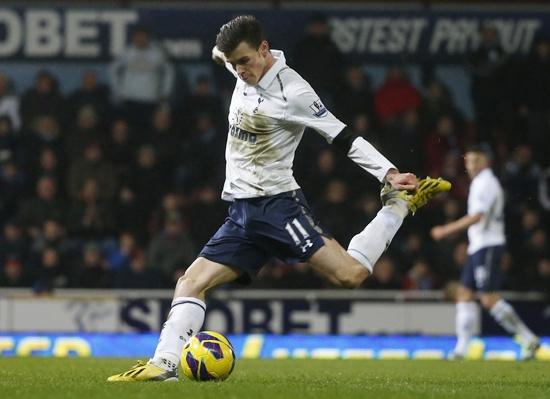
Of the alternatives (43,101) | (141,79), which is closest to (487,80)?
(141,79)

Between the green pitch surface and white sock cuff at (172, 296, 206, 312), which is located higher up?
white sock cuff at (172, 296, 206, 312)

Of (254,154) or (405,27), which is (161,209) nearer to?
(405,27)

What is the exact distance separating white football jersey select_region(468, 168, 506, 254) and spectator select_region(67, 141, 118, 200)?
19.9 ft

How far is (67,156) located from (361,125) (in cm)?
415

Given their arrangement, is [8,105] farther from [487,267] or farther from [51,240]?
[487,267]

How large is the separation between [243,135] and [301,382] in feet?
5.48

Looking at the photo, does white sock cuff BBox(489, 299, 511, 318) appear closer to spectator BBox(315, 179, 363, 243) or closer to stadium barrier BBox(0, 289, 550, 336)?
stadium barrier BBox(0, 289, 550, 336)

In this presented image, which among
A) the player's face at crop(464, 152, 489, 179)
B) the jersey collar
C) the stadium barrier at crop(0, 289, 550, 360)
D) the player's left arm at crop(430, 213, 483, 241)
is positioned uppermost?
the jersey collar

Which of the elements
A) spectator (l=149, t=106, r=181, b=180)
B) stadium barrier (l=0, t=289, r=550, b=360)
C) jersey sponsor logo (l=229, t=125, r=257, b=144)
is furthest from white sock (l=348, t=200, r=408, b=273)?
spectator (l=149, t=106, r=181, b=180)

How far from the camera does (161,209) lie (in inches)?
712

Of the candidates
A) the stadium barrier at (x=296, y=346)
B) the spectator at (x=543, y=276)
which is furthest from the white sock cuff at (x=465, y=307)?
the spectator at (x=543, y=276)

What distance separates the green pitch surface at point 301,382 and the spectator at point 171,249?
495 centimetres

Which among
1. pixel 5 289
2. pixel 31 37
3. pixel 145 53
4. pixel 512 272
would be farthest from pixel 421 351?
pixel 31 37

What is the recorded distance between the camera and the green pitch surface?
7402 mm
